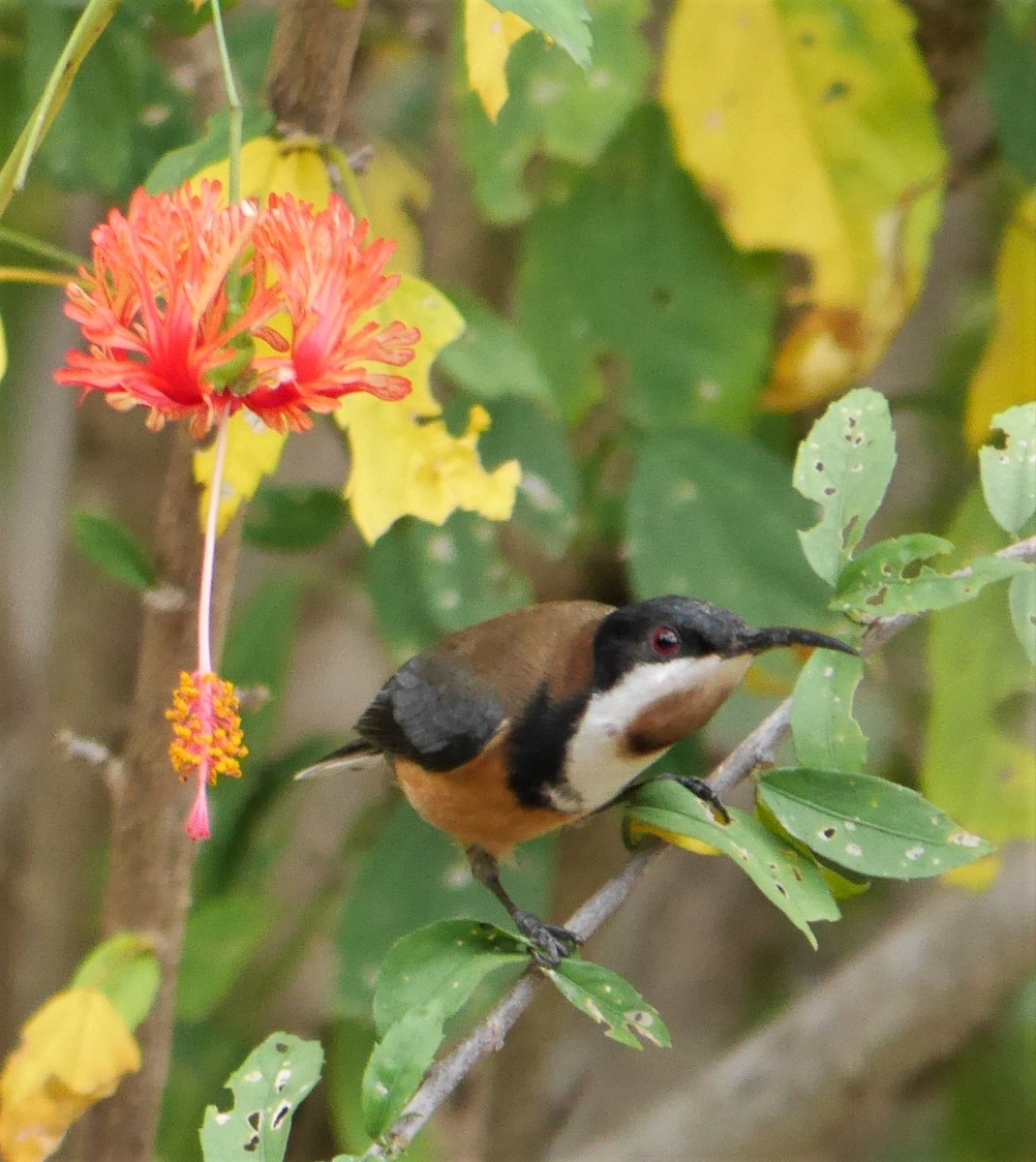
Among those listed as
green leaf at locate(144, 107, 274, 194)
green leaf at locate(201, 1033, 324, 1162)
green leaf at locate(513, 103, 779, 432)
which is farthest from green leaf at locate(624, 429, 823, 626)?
green leaf at locate(201, 1033, 324, 1162)

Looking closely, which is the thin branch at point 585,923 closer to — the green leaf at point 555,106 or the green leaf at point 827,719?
the green leaf at point 827,719

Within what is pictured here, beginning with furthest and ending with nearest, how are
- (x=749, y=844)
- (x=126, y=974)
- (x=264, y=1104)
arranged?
(x=126, y=974), (x=749, y=844), (x=264, y=1104)

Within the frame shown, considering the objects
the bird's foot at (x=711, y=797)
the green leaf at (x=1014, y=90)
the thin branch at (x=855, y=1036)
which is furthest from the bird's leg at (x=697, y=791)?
the thin branch at (x=855, y=1036)

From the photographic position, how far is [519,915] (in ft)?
5.15

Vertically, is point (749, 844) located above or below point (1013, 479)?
below

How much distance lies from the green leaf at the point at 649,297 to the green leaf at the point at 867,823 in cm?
70

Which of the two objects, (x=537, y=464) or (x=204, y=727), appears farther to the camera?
(x=537, y=464)

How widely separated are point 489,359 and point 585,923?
0.55m

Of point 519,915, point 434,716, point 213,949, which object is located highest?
point 434,716

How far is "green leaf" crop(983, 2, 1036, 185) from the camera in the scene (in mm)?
1705

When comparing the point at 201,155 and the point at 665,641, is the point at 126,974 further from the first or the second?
the point at 201,155

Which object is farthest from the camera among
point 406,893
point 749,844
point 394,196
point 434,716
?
point 394,196

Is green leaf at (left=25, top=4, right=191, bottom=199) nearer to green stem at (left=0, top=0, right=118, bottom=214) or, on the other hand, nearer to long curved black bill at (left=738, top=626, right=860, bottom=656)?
green stem at (left=0, top=0, right=118, bottom=214)

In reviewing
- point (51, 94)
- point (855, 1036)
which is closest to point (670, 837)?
point (51, 94)
